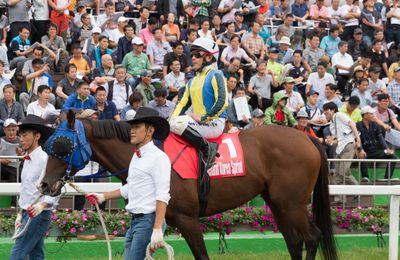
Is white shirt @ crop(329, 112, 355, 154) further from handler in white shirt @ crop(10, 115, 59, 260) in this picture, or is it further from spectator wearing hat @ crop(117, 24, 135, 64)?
handler in white shirt @ crop(10, 115, 59, 260)

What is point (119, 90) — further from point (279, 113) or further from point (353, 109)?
point (353, 109)

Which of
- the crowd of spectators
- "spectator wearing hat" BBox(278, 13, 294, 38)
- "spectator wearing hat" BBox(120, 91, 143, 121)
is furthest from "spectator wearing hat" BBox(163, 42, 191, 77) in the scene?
"spectator wearing hat" BBox(278, 13, 294, 38)

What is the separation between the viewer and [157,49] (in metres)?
17.3

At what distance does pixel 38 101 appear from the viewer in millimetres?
13789

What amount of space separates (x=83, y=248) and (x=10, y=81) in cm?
500

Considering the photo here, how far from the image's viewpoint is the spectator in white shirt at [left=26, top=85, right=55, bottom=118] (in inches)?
537

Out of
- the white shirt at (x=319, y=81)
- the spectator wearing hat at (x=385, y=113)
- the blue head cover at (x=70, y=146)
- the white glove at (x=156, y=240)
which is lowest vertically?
the spectator wearing hat at (x=385, y=113)

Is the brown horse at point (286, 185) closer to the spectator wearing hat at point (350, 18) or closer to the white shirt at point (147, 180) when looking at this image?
the white shirt at point (147, 180)

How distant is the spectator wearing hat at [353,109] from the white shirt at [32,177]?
8.10 meters

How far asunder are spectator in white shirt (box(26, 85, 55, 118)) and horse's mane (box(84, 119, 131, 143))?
5.04 metres

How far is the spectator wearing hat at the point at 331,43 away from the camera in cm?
1966

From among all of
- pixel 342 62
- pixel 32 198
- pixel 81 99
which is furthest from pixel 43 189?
pixel 342 62

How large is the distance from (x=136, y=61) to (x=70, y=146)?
8155 mm

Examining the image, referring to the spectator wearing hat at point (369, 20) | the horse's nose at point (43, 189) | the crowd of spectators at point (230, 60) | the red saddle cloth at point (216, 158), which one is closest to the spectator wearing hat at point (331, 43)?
the crowd of spectators at point (230, 60)
